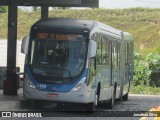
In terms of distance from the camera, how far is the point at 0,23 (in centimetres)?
7725

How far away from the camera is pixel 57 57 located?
18312 millimetres

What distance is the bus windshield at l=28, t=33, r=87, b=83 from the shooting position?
18.1m

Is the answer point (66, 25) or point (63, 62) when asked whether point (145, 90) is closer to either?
point (66, 25)

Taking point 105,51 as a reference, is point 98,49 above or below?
above

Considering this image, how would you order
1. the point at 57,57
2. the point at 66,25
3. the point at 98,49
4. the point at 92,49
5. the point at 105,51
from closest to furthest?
the point at 92,49
the point at 57,57
the point at 66,25
the point at 98,49
the point at 105,51

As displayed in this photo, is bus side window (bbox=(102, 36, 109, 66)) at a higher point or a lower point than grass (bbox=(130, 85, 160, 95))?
higher

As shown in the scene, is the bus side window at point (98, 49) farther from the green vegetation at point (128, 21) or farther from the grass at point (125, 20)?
the grass at point (125, 20)

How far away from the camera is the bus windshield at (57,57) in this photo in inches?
713

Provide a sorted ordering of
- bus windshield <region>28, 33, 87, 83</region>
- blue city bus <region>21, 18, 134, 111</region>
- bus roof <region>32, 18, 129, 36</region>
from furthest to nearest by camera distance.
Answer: bus roof <region>32, 18, 129, 36</region>
bus windshield <region>28, 33, 87, 83</region>
blue city bus <region>21, 18, 134, 111</region>

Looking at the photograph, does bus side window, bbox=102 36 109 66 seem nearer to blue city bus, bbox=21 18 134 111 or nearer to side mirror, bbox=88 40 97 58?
blue city bus, bbox=21 18 134 111

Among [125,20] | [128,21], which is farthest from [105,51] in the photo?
[125,20]

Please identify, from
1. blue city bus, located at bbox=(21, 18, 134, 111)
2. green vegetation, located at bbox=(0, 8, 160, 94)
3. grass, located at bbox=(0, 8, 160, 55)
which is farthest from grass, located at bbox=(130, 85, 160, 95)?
grass, located at bbox=(0, 8, 160, 55)

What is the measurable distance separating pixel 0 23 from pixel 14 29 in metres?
53.5

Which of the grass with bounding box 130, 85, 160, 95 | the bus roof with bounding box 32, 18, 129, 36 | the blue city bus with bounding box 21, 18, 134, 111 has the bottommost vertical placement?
the grass with bounding box 130, 85, 160, 95
